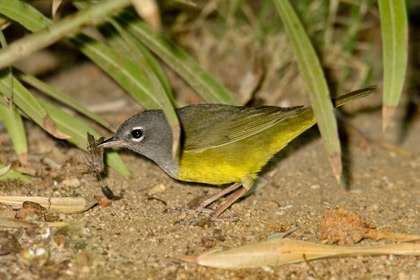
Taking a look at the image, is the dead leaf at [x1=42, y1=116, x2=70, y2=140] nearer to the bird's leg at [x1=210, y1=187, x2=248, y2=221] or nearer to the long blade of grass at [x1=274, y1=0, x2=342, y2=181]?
the bird's leg at [x1=210, y1=187, x2=248, y2=221]

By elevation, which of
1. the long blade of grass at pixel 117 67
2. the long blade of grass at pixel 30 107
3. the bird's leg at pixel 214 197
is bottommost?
the bird's leg at pixel 214 197

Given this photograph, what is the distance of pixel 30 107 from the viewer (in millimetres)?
4566

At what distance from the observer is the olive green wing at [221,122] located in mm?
4750

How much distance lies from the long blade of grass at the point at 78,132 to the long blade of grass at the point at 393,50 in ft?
7.25

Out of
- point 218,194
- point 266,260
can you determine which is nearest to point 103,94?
point 218,194

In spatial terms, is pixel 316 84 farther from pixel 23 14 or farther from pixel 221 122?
pixel 23 14

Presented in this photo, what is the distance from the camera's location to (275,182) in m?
5.24

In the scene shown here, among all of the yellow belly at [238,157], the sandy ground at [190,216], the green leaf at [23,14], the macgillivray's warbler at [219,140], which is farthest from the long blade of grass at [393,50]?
the green leaf at [23,14]

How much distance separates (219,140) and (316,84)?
3.40 feet

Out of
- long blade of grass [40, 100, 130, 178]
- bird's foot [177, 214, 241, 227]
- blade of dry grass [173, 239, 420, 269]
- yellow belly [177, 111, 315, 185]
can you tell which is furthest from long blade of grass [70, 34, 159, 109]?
blade of dry grass [173, 239, 420, 269]

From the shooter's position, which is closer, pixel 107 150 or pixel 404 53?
pixel 404 53

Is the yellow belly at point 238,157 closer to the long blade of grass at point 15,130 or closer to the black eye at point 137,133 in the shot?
the black eye at point 137,133

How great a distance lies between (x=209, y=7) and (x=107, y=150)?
2.66 meters

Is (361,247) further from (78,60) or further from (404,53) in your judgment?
(78,60)
